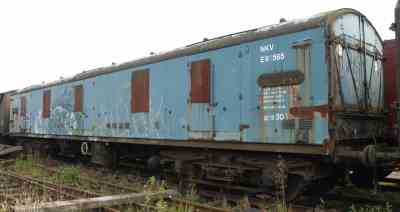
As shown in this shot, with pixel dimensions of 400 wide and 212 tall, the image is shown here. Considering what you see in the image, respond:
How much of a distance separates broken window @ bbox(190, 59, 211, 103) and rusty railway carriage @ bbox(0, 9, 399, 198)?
0.02 m

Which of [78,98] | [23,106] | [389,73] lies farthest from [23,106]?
[389,73]

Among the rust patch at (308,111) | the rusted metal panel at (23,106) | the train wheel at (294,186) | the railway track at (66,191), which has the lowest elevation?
the railway track at (66,191)

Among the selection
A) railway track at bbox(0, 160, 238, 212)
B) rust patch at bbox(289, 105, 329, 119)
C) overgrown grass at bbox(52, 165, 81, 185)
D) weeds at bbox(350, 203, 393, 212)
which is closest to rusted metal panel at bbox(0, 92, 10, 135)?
railway track at bbox(0, 160, 238, 212)

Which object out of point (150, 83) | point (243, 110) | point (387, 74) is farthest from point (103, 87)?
point (387, 74)

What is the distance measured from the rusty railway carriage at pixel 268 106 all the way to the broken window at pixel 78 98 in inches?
122

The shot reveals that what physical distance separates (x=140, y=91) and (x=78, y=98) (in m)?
4.20

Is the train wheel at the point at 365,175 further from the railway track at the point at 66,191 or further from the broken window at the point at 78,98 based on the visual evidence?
the broken window at the point at 78,98

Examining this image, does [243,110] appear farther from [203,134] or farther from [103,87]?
[103,87]

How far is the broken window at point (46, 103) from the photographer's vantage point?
1588 cm

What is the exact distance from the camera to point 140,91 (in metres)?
10.6

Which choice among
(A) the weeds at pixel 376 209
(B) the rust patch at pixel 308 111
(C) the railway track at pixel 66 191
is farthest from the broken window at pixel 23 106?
(A) the weeds at pixel 376 209

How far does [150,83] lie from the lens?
10.2 m

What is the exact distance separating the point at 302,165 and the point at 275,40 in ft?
7.72

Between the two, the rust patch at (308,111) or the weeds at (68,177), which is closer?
the rust patch at (308,111)
